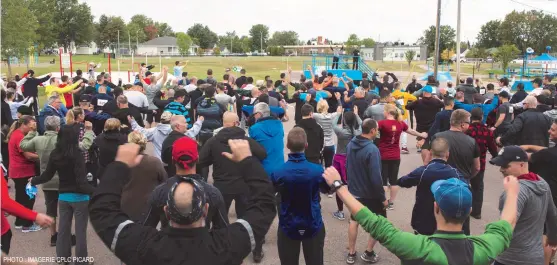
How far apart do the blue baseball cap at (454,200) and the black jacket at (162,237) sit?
1.03 metres

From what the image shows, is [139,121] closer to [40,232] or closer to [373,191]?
[40,232]

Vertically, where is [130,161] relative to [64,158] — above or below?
above

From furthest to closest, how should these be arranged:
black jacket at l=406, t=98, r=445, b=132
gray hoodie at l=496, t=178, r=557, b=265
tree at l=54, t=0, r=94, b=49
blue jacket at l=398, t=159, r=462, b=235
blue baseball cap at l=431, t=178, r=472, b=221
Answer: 1. tree at l=54, t=0, r=94, b=49
2. black jacket at l=406, t=98, r=445, b=132
3. blue jacket at l=398, t=159, r=462, b=235
4. gray hoodie at l=496, t=178, r=557, b=265
5. blue baseball cap at l=431, t=178, r=472, b=221

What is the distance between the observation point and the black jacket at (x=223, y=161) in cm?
558

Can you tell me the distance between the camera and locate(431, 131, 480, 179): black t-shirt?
236 inches

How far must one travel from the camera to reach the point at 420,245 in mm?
2479

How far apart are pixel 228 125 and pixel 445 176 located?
268cm

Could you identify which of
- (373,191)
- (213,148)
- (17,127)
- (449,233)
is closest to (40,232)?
(17,127)

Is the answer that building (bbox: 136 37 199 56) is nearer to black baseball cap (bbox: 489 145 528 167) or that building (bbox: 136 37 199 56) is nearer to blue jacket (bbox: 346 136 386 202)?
blue jacket (bbox: 346 136 386 202)

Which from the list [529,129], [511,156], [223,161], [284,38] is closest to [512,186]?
[511,156]

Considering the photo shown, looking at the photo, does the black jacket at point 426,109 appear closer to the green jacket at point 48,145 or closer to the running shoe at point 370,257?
the running shoe at point 370,257

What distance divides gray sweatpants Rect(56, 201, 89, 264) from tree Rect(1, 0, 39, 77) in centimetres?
2721

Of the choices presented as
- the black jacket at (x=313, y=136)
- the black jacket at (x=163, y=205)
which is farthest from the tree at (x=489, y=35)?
the black jacket at (x=163, y=205)

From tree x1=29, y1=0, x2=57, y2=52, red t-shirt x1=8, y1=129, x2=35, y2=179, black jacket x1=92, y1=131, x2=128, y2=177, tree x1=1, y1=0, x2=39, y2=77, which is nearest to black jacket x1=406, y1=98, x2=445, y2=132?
black jacket x1=92, y1=131, x2=128, y2=177
